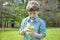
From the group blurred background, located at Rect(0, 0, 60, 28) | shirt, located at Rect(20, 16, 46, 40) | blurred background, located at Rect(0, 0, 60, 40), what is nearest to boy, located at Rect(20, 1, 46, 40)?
shirt, located at Rect(20, 16, 46, 40)

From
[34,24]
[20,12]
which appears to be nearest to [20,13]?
[20,12]

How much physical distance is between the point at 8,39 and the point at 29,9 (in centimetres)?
613

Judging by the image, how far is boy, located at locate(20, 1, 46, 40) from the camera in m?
2.47

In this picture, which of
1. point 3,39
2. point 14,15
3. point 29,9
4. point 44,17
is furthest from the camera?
point 44,17

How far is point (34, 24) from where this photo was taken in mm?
2562

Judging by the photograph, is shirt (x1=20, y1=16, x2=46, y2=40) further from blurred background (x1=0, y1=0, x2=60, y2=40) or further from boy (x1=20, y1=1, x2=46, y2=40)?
blurred background (x1=0, y1=0, x2=60, y2=40)

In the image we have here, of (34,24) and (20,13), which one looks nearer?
(34,24)

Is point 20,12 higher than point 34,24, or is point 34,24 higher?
point 34,24

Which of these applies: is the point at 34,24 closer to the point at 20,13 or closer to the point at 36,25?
the point at 36,25

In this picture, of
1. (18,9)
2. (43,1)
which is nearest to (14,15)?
(18,9)

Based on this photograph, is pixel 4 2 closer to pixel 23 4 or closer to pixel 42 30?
pixel 23 4

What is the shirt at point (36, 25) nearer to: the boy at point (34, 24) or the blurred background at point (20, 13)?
the boy at point (34, 24)

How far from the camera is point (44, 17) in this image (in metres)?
14.8

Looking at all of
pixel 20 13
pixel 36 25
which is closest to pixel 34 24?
pixel 36 25
